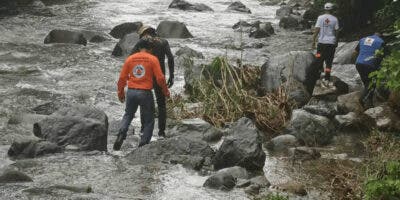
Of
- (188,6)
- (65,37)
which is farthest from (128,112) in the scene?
(188,6)

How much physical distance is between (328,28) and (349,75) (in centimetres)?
265

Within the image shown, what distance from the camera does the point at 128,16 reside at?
27.9 m

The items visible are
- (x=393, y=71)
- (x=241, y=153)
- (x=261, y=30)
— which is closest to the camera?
(x=393, y=71)

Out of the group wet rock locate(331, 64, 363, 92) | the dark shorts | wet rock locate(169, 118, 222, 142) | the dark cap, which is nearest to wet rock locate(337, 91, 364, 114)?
the dark shorts

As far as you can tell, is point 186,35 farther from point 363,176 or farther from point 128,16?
point 363,176

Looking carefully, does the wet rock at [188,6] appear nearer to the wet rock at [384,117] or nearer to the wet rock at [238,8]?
the wet rock at [238,8]

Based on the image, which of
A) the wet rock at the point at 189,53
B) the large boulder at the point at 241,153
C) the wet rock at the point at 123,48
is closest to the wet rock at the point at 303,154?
the large boulder at the point at 241,153

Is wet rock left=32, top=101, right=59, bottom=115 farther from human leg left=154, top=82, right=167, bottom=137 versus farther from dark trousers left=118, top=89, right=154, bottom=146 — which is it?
dark trousers left=118, top=89, right=154, bottom=146

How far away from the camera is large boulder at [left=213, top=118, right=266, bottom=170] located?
9312 mm

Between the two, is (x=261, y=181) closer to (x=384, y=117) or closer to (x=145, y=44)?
(x=145, y=44)

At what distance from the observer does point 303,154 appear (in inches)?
394

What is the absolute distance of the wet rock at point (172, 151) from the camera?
956 cm

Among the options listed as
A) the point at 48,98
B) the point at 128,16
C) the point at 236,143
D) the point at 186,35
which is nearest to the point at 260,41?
the point at 186,35

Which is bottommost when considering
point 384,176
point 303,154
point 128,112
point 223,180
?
point 303,154
